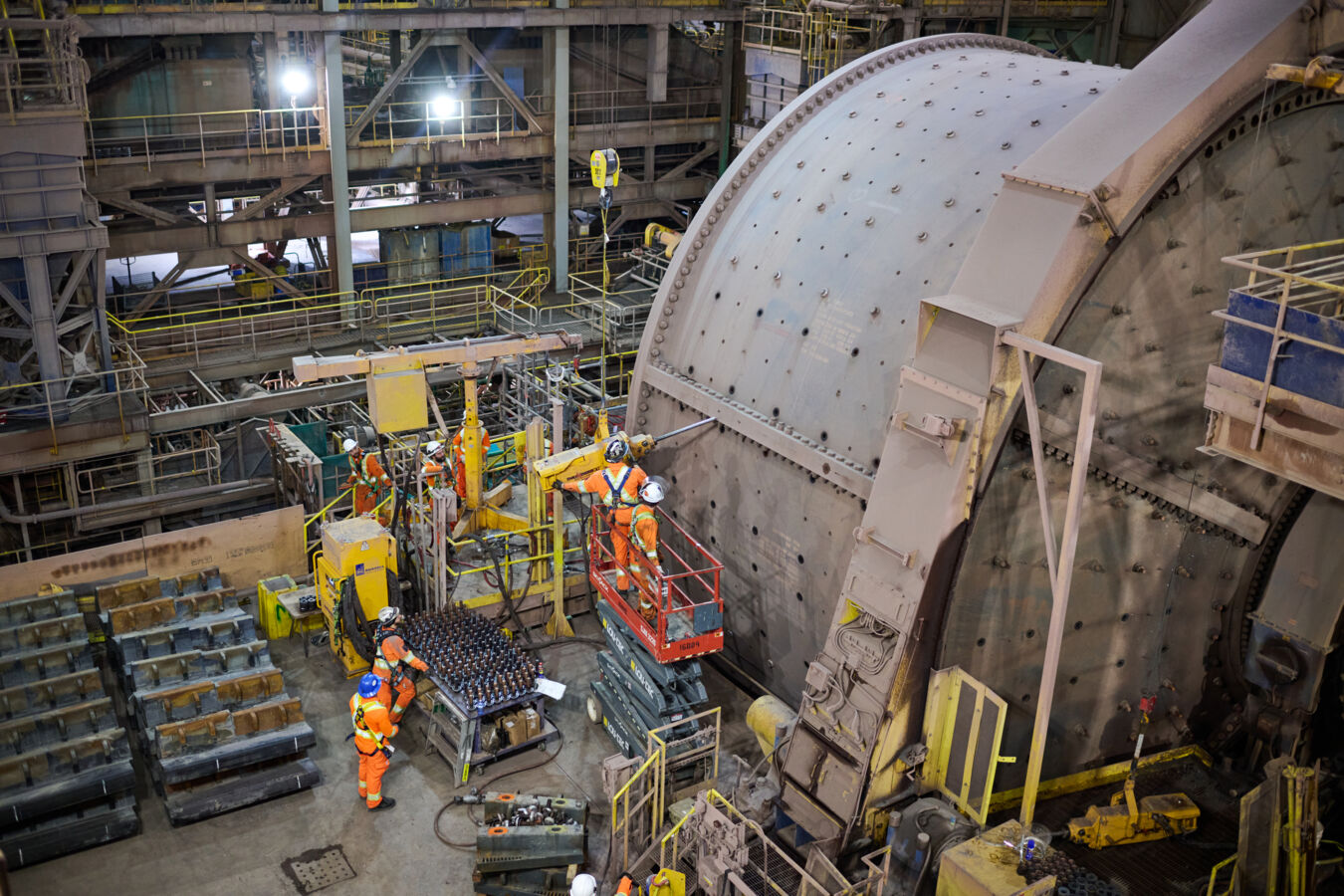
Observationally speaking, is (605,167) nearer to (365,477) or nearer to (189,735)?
(365,477)

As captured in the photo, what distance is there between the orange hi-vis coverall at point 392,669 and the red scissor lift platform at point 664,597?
242cm

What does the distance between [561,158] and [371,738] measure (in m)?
15.7

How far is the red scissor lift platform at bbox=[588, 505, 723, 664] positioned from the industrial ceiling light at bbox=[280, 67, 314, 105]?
1178 centimetres

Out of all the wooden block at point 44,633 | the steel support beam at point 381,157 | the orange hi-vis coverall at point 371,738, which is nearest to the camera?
the orange hi-vis coverall at point 371,738

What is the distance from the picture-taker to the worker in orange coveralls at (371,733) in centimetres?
1265

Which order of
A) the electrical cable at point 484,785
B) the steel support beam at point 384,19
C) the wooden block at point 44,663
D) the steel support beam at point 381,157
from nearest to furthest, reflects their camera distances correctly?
the electrical cable at point 484,785 → the wooden block at point 44,663 → the steel support beam at point 384,19 → the steel support beam at point 381,157

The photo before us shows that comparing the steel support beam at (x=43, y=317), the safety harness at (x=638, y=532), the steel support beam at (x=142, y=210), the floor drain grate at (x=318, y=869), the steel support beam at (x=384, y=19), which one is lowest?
the floor drain grate at (x=318, y=869)

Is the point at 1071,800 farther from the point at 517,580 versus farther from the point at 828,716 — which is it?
the point at 517,580

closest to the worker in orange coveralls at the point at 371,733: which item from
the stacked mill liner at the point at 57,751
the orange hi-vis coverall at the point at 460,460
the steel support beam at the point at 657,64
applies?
the stacked mill liner at the point at 57,751

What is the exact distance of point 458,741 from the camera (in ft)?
43.5

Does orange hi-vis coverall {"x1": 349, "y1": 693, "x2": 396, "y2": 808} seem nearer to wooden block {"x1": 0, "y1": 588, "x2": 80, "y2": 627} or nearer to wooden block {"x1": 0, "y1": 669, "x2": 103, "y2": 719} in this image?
wooden block {"x1": 0, "y1": 669, "x2": 103, "y2": 719}

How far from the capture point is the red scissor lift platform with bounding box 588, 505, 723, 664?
13.2 metres

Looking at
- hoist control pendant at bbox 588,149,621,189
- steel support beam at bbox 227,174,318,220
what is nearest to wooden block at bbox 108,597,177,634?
hoist control pendant at bbox 588,149,621,189

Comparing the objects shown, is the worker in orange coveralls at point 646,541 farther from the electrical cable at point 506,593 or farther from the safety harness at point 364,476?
the safety harness at point 364,476
